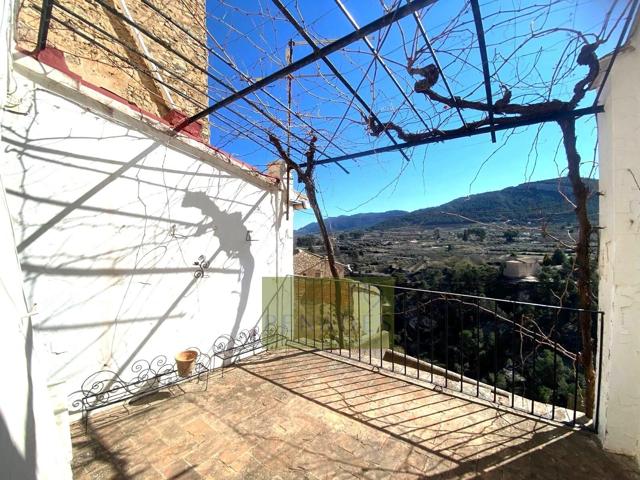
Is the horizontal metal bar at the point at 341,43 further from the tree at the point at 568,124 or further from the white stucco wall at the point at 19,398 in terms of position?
the white stucco wall at the point at 19,398

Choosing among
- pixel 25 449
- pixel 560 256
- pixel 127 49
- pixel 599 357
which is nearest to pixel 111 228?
pixel 25 449

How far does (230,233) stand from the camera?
4012 mm

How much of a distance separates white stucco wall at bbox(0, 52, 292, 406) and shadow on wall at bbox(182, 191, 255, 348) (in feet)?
0.05

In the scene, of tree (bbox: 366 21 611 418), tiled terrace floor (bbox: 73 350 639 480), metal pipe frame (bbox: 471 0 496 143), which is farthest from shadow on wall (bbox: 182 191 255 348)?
metal pipe frame (bbox: 471 0 496 143)

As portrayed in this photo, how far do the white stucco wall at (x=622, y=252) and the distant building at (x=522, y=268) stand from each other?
9.34m

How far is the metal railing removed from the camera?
2.60 metres

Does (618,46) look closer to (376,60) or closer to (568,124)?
(568,124)

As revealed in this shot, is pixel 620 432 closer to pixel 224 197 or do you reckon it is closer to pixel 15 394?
pixel 15 394

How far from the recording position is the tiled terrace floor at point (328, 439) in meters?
2.03

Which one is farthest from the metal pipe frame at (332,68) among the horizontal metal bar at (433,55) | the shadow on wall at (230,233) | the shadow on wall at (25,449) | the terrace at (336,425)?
the shadow on wall at (25,449)

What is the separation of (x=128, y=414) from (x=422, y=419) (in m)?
2.81

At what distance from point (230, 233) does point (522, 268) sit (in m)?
10.9

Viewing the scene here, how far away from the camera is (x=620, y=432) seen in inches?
80.6

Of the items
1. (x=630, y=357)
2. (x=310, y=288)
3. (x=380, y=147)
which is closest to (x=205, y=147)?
(x=380, y=147)
